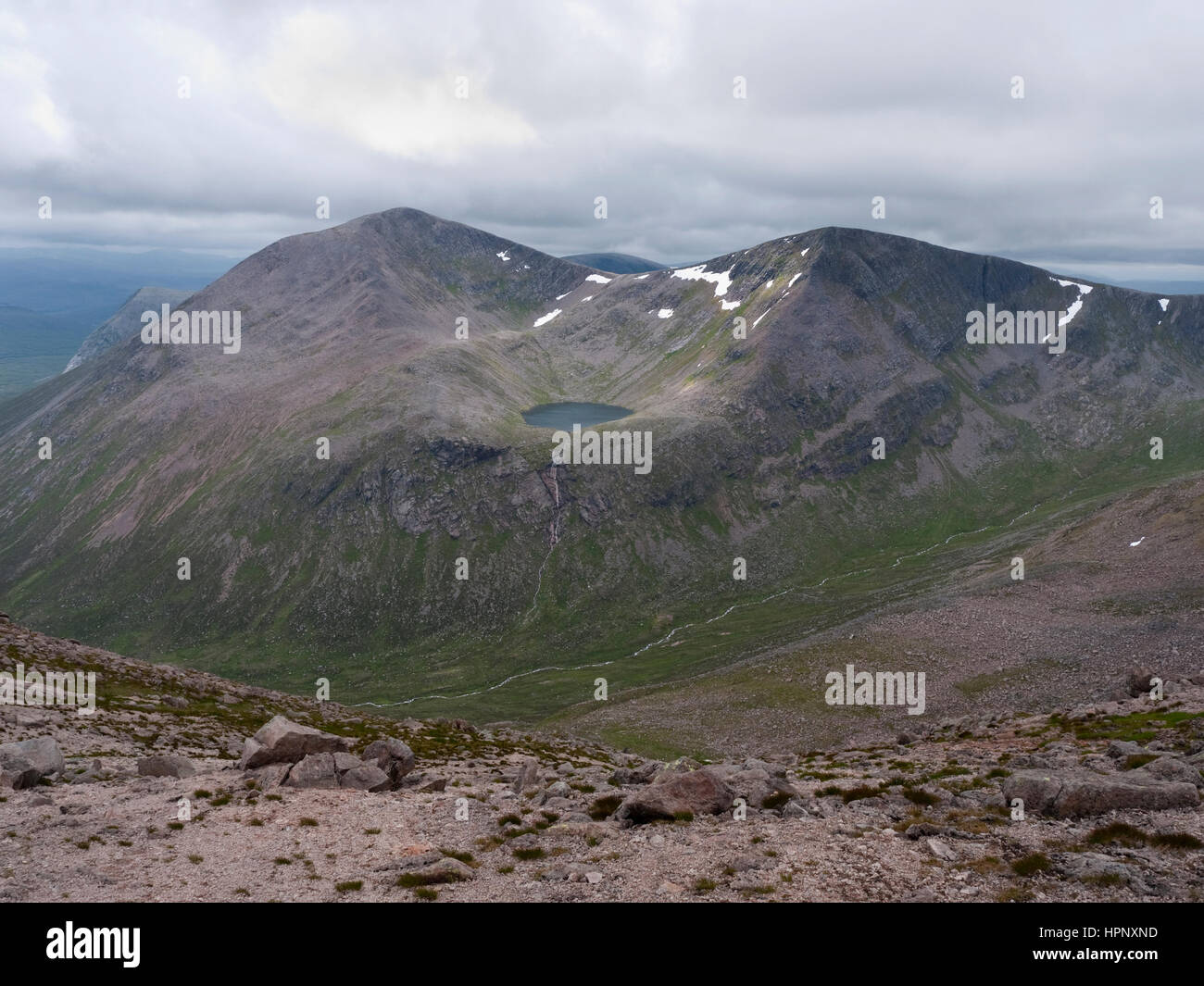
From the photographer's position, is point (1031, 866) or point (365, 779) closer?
point (1031, 866)

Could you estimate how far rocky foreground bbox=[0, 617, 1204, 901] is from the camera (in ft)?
72.2

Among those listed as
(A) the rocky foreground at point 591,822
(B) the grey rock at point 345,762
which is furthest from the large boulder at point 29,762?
(B) the grey rock at point 345,762

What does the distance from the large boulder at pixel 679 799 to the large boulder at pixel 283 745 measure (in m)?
20.9

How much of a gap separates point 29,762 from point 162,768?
242 inches

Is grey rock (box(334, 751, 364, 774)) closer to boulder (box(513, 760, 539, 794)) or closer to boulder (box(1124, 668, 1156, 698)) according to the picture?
boulder (box(513, 760, 539, 794))

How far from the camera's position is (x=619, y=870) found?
24.2 meters

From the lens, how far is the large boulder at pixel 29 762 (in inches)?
1374

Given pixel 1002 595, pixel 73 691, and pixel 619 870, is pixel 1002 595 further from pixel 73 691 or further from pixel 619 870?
pixel 73 691

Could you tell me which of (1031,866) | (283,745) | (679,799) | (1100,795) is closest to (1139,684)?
(1100,795)

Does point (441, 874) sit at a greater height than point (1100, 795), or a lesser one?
lesser

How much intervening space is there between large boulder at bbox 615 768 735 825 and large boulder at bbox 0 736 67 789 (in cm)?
3077

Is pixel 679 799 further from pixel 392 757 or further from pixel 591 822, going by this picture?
pixel 392 757

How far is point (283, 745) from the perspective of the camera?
40312mm
